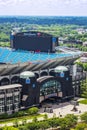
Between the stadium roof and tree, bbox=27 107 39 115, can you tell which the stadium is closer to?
the stadium roof

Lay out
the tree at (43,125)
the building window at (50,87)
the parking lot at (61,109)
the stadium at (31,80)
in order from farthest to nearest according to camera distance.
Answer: the building window at (50,87) < the parking lot at (61,109) < the stadium at (31,80) < the tree at (43,125)

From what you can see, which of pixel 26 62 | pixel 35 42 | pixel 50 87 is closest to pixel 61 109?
pixel 50 87

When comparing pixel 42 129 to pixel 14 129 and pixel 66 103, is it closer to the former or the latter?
Answer: pixel 14 129

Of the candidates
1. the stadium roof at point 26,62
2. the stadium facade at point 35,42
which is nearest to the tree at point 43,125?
the stadium roof at point 26,62

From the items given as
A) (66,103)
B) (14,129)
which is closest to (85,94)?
(66,103)

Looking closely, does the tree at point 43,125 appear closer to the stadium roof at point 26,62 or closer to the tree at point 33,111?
the tree at point 33,111

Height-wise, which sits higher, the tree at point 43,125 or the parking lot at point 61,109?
the tree at point 43,125

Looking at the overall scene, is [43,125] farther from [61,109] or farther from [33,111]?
[61,109]

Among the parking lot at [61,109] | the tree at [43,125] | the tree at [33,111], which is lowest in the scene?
the parking lot at [61,109]

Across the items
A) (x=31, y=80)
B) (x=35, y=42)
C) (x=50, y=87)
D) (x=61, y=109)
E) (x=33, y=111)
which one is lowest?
(x=61, y=109)

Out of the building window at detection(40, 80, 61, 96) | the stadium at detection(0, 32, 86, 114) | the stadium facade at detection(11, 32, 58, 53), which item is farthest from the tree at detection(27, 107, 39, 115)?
the stadium facade at detection(11, 32, 58, 53)

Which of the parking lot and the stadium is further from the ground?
the stadium
